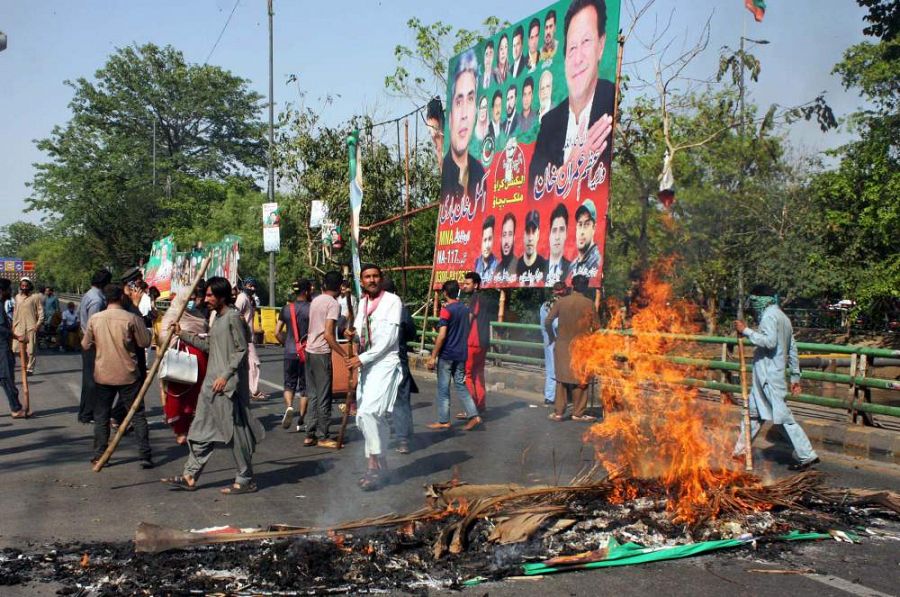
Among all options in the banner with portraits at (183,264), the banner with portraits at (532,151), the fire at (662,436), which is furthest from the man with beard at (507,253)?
the banner with portraits at (183,264)

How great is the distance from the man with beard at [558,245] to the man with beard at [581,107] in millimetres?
784

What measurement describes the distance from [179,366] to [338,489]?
1.97 meters

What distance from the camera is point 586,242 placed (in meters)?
14.4

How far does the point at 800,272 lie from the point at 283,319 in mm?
23528

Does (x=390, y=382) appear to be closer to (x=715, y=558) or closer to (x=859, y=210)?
(x=715, y=558)

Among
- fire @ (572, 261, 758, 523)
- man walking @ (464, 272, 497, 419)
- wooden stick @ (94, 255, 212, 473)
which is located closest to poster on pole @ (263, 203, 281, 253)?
man walking @ (464, 272, 497, 419)

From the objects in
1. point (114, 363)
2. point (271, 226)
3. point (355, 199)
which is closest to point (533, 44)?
point (355, 199)

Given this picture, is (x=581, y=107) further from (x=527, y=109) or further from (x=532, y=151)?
(x=527, y=109)

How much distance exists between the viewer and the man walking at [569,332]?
1138cm

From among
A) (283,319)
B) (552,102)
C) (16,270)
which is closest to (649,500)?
Answer: (283,319)

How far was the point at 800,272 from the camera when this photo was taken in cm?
3016

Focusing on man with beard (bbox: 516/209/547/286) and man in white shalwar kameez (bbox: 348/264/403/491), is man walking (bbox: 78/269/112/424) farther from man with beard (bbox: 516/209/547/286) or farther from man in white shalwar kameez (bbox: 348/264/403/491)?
man with beard (bbox: 516/209/547/286)

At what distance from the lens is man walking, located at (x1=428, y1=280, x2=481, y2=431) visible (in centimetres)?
1084

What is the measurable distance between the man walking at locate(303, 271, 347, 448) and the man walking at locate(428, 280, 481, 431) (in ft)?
5.76
